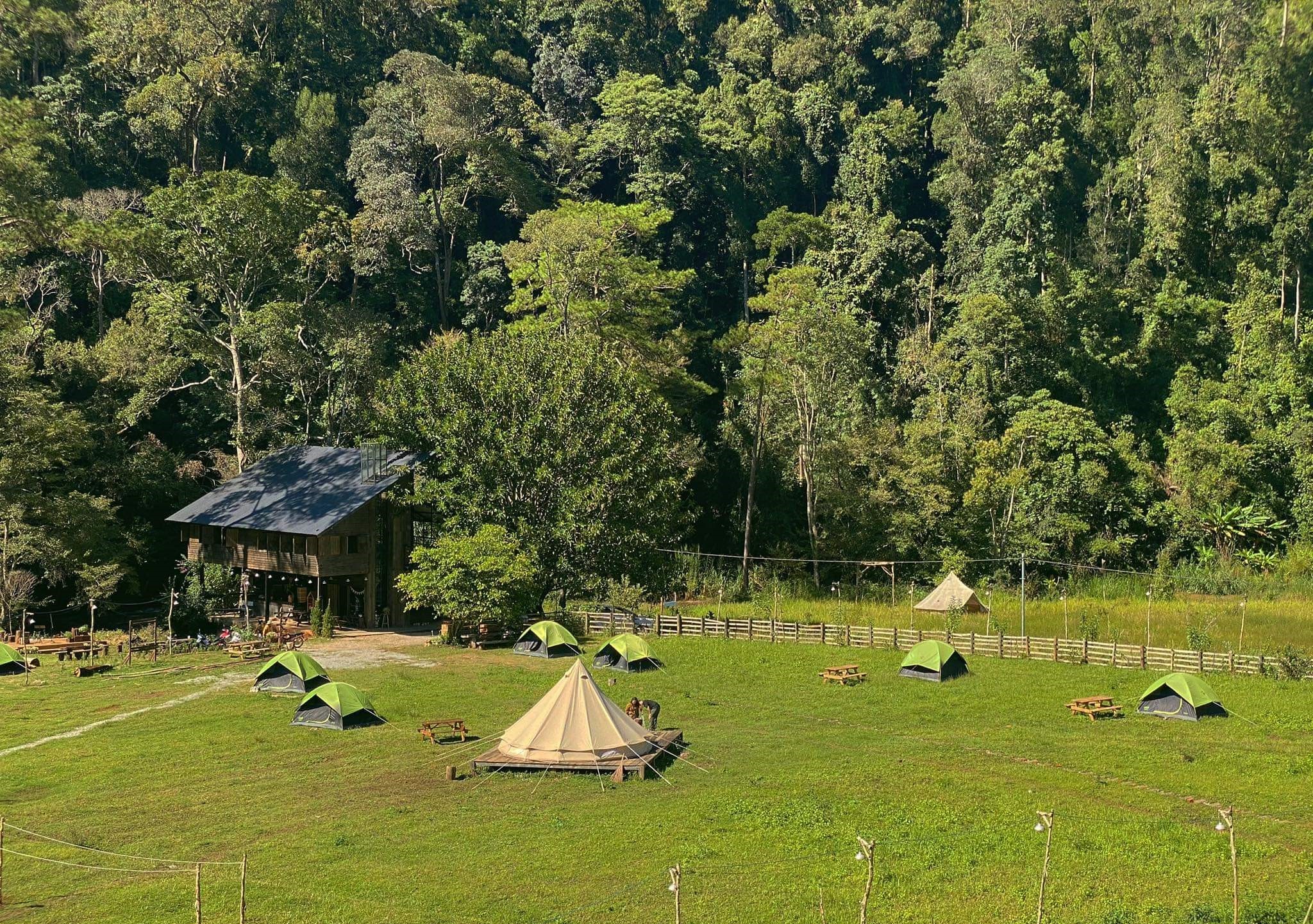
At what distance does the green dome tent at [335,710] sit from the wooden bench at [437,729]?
6.27 ft

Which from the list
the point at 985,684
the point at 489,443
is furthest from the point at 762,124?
the point at 985,684

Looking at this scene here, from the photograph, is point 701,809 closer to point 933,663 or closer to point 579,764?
point 579,764

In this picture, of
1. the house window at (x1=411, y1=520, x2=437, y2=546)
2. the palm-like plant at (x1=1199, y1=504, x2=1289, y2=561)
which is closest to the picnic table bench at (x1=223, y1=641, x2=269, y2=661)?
the house window at (x1=411, y1=520, x2=437, y2=546)

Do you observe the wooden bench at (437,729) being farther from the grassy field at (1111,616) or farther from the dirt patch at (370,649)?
the grassy field at (1111,616)

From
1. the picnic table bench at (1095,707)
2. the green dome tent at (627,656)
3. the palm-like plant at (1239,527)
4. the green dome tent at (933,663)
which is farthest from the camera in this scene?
the palm-like plant at (1239,527)

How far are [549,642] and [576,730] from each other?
14453 mm

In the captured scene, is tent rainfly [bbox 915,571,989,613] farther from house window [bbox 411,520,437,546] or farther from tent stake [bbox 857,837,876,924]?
tent stake [bbox 857,837,876,924]

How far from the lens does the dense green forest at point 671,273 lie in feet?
161

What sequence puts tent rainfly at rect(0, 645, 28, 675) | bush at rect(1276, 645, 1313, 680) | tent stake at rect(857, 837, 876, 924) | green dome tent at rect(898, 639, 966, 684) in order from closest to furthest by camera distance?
tent stake at rect(857, 837, 876, 924)
bush at rect(1276, 645, 1313, 680)
green dome tent at rect(898, 639, 966, 684)
tent rainfly at rect(0, 645, 28, 675)

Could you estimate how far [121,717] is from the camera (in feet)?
105

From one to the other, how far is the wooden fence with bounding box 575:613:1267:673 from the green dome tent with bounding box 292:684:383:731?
617 inches

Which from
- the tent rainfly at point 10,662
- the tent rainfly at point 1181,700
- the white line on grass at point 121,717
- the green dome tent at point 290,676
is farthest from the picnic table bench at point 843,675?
the tent rainfly at point 10,662

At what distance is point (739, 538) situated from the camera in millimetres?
66438

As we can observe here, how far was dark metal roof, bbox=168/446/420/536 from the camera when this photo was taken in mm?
46781
